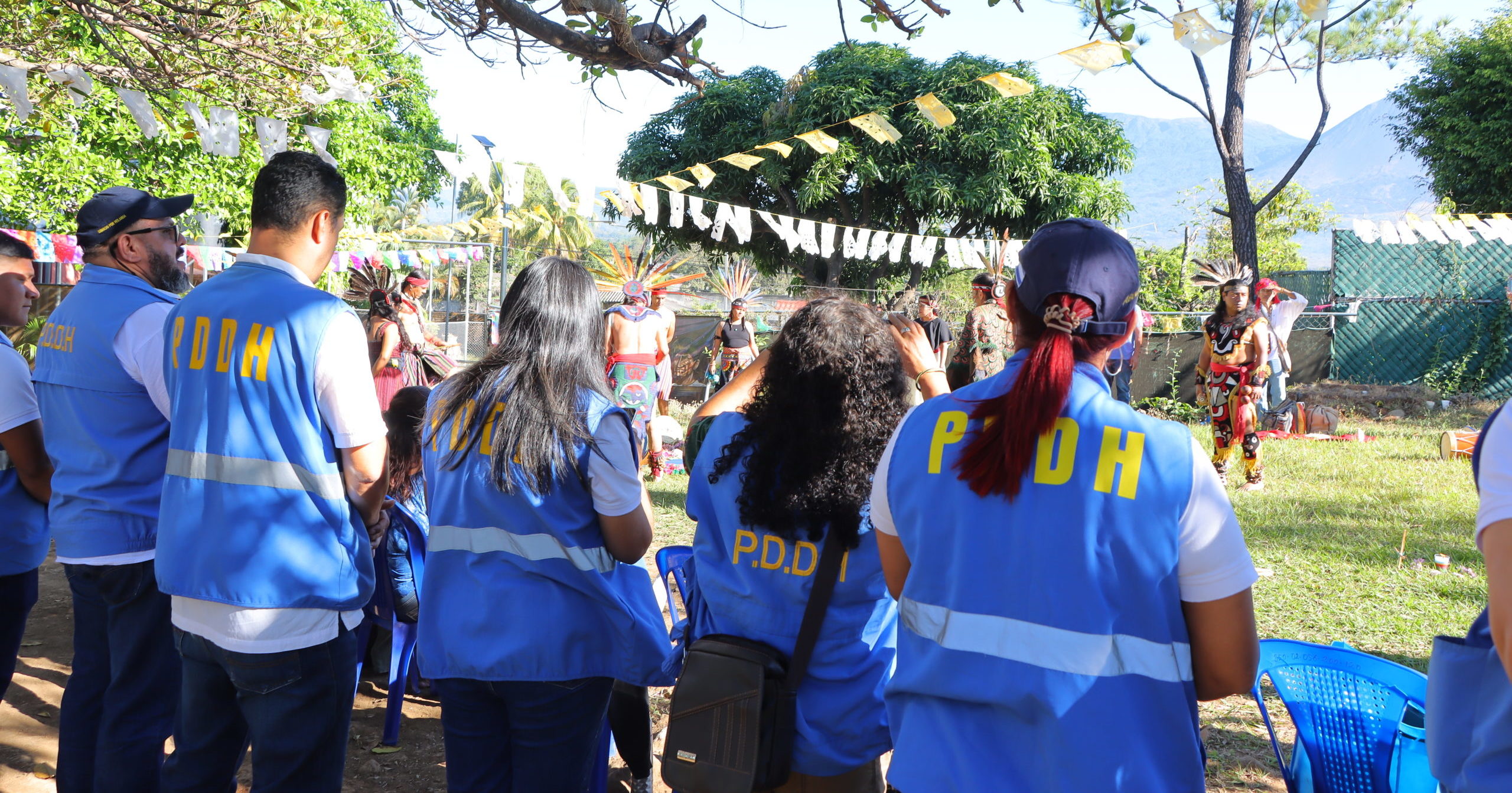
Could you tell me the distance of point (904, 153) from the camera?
2089 centimetres

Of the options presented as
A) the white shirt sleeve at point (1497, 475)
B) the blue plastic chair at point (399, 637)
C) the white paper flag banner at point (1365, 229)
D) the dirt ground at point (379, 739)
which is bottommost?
the dirt ground at point (379, 739)

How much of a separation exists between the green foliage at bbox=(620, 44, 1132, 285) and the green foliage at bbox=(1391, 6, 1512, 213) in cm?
595

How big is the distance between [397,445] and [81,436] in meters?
1.00

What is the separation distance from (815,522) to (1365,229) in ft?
46.9

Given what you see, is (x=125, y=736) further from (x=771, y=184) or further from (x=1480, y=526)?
(x=771, y=184)

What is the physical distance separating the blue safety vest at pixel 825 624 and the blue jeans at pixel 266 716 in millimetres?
827

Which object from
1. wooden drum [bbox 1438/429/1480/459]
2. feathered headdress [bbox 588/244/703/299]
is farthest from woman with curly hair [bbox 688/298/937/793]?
feathered headdress [bbox 588/244/703/299]

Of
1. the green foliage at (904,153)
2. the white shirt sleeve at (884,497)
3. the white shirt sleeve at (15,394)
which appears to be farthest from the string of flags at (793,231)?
the white shirt sleeve at (884,497)

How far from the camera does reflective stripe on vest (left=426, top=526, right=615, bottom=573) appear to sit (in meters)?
2.01

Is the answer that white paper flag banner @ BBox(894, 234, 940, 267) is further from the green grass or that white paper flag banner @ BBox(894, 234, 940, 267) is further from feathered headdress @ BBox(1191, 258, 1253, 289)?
the green grass

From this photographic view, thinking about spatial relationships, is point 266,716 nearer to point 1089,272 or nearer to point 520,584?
point 520,584

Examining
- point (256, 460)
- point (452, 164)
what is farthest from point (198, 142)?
point (256, 460)

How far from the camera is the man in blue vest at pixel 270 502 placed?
6.29 feet

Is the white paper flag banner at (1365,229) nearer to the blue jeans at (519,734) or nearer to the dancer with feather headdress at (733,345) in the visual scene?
the dancer with feather headdress at (733,345)
